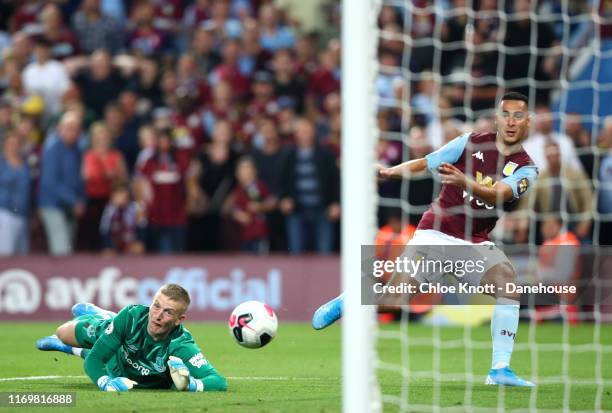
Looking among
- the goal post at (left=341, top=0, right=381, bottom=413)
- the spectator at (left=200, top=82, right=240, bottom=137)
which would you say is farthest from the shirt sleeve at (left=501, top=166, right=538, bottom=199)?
the spectator at (left=200, top=82, right=240, bottom=137)

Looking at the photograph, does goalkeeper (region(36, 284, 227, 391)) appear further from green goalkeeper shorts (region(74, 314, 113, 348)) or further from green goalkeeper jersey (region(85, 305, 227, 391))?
green goalkeeper shorts (region(74, 314, 113, 348))

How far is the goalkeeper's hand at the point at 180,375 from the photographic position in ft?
25.9

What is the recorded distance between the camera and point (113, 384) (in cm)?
788

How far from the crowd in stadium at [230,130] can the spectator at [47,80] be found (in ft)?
0.06

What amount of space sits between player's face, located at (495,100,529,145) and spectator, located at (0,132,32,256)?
324 inches

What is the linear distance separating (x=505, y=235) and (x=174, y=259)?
13.5 feet

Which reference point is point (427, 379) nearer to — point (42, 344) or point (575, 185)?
point (42, 344)

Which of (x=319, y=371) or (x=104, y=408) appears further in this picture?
(x=319, y=371)

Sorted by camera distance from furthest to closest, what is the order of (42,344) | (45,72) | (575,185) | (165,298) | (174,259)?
(45,72)
(174,259)
(575,185)
(42,344)
(165,298)

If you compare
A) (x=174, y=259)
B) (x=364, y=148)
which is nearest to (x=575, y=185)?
(x=174, y=259)

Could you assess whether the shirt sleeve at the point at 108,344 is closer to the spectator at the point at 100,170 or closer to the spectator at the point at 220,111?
the spectator at the point at 100,170

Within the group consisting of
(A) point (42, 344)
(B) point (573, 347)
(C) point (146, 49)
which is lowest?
(B) point (573, 347)

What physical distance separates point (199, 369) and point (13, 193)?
7.68 metres

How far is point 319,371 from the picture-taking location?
31.6ft
